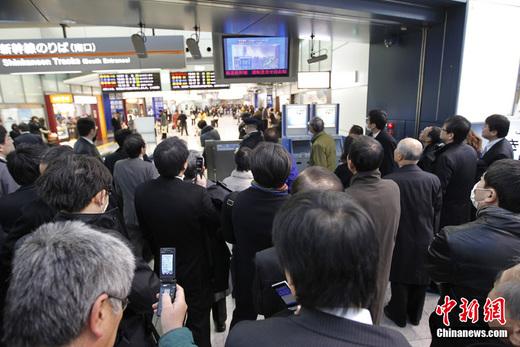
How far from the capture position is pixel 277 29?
15.5ft

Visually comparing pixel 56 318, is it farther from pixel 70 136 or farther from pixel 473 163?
pixel 70 136

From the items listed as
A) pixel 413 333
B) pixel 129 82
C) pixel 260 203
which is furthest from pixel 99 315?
pixel 129 82

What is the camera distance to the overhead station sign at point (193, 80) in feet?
29.1

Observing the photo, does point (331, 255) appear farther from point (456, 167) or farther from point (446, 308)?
point (456, 167)

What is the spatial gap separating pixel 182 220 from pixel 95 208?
0.59 meters

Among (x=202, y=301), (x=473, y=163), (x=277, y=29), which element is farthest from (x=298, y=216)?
(x=277, y=29)

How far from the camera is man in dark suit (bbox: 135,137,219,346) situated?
6.20 ft

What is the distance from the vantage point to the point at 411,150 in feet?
7.61

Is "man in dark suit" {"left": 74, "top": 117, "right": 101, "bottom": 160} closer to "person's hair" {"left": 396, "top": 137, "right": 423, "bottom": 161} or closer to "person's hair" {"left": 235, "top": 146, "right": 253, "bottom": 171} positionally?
"person's hair" {"left": 235, "top": 146, "right": 253, "bottom": 171}

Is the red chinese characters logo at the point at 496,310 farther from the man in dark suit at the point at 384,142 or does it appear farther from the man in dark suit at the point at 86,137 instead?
the man in dark suit at the point at 86,137

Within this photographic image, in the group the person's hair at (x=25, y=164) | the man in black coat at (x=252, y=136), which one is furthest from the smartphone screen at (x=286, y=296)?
the man in black coat at (x=252, y=136)

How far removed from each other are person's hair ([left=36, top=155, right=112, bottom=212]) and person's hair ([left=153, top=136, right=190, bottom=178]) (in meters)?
0.51

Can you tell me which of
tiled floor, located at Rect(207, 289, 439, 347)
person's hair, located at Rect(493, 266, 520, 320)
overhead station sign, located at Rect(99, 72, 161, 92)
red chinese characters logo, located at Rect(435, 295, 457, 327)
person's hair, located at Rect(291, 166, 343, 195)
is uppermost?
overhead station sign, located at Rect(99, 72, 161, 92)

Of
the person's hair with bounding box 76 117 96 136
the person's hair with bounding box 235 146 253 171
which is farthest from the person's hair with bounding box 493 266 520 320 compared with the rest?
the person's hair with bounding box 76 117 96 136
